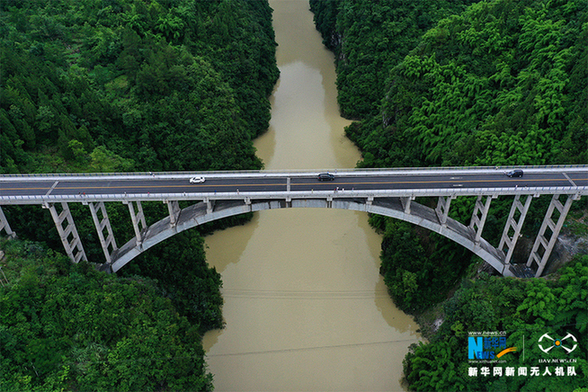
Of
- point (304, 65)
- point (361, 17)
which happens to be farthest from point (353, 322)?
point (304, 65)

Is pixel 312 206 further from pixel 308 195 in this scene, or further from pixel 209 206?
pixel 209 206

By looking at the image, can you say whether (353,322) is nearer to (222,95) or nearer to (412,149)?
(412,149)

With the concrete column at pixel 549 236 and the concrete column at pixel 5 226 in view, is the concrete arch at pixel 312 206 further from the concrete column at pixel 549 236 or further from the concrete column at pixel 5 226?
the concrete column at pixel 5 226

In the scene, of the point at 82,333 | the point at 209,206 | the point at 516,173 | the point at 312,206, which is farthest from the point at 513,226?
the point at 82,333

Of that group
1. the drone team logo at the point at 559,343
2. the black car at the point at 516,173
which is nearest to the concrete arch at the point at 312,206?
the black car at the point at 516,173

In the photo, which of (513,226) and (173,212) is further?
(173,212)

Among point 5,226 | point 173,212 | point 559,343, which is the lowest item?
point 559,343

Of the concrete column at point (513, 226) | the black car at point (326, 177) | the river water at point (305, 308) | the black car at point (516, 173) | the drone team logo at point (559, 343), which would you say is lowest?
the river water at point (305, 308)
